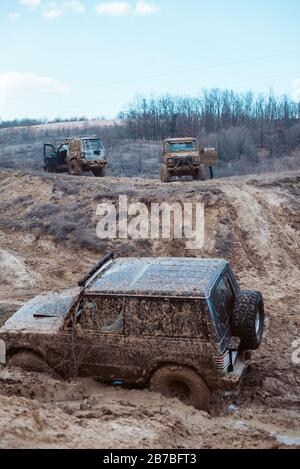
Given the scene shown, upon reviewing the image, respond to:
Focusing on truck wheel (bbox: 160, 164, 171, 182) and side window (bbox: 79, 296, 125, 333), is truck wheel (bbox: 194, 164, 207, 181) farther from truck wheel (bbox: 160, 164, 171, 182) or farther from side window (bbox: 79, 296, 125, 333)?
side window (bbox: 79, 296, 125, 333)

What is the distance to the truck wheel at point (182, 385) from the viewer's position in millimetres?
6430

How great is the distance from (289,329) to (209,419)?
13.1ft

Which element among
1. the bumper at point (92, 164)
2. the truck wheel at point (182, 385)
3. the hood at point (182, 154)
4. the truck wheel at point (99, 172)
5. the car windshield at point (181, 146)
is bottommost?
the truck wheel at point (182, 385)

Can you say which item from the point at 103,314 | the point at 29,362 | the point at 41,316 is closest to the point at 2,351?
the point at 29,362

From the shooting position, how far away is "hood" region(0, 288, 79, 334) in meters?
7.10

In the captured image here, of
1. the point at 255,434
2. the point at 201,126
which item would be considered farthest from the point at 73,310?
the point at 201,126

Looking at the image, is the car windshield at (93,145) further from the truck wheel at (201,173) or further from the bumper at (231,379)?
the bumper at (231,379)

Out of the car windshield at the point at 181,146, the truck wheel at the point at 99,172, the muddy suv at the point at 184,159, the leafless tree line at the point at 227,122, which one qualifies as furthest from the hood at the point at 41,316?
the leafless tree line at the point at 227,122

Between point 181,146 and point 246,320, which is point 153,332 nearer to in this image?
point 246,320

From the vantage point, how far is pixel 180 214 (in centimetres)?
1541

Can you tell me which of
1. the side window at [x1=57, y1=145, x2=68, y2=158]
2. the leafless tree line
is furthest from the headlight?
the leafless tree line

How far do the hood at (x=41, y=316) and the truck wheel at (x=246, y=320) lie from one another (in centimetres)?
213
